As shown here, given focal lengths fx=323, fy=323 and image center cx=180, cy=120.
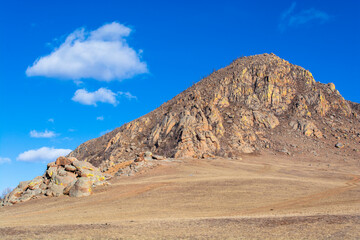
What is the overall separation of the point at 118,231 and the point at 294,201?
16841 mm

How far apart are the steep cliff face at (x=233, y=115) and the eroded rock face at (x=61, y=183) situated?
70.6 feet

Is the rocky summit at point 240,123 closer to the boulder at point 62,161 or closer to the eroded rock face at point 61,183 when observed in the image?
the boulder at point 62,161

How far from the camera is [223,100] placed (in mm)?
87062

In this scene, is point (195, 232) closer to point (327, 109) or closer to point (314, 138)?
point (314, 138)

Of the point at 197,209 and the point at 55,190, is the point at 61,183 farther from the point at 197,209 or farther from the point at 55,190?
the point at 197,209

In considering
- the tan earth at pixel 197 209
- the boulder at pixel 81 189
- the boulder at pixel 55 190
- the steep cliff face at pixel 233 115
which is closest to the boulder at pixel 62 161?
the boulder at pixel 55 190

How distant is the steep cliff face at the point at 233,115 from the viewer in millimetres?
67062

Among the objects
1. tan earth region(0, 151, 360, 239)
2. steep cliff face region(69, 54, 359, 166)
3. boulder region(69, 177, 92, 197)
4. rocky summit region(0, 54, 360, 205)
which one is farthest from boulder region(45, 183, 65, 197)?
steep cliff face region(69, 54, 359, 166)

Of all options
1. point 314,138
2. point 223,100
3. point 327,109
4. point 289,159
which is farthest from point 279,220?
point 327,109

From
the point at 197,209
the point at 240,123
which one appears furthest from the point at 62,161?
the point at 240,123

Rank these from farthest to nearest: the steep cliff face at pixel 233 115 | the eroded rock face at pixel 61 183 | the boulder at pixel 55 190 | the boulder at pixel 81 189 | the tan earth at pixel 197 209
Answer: the steep cliff face at pixel 233 115, the boulder at pixel 55 190, the eroded rock face at pixel 61 183, the boulder at pixel 81 189, the tan earth at pixel 197 209

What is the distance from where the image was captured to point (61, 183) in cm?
3712

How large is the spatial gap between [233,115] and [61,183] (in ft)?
170

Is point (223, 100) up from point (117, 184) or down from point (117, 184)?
up
